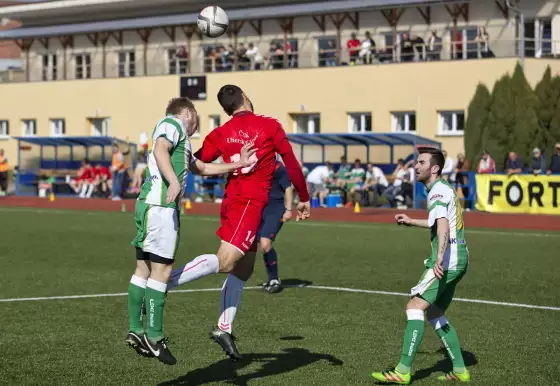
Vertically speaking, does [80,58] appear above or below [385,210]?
above

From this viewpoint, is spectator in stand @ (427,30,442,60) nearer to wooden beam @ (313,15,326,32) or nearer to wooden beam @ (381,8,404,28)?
wooden beam @ (381,8,404,28)

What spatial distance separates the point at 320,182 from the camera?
35.5m

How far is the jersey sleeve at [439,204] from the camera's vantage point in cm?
779

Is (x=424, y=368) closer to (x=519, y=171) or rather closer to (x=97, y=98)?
(x=519, y=171)

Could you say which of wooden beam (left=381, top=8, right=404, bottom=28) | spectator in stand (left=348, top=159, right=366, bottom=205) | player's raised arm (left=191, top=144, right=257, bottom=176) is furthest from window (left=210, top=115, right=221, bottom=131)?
player's raised arm (left=191, top=144, right=257, bottom=176)

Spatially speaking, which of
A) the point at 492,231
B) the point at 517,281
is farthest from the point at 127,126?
the point at 517,281

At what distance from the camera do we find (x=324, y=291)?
43.2ft

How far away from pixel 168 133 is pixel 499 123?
30240 mm

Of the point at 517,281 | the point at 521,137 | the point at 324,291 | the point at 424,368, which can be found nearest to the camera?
the point at 424,368

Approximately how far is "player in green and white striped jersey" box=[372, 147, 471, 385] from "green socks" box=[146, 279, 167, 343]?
5.43 ft

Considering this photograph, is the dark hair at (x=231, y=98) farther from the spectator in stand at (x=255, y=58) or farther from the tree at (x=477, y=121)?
the spectator in stand at (x=255, y=58)

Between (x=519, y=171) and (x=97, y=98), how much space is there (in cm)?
2679

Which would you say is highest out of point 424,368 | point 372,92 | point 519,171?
point 372,92

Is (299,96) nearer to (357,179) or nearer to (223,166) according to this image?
(357,179)
